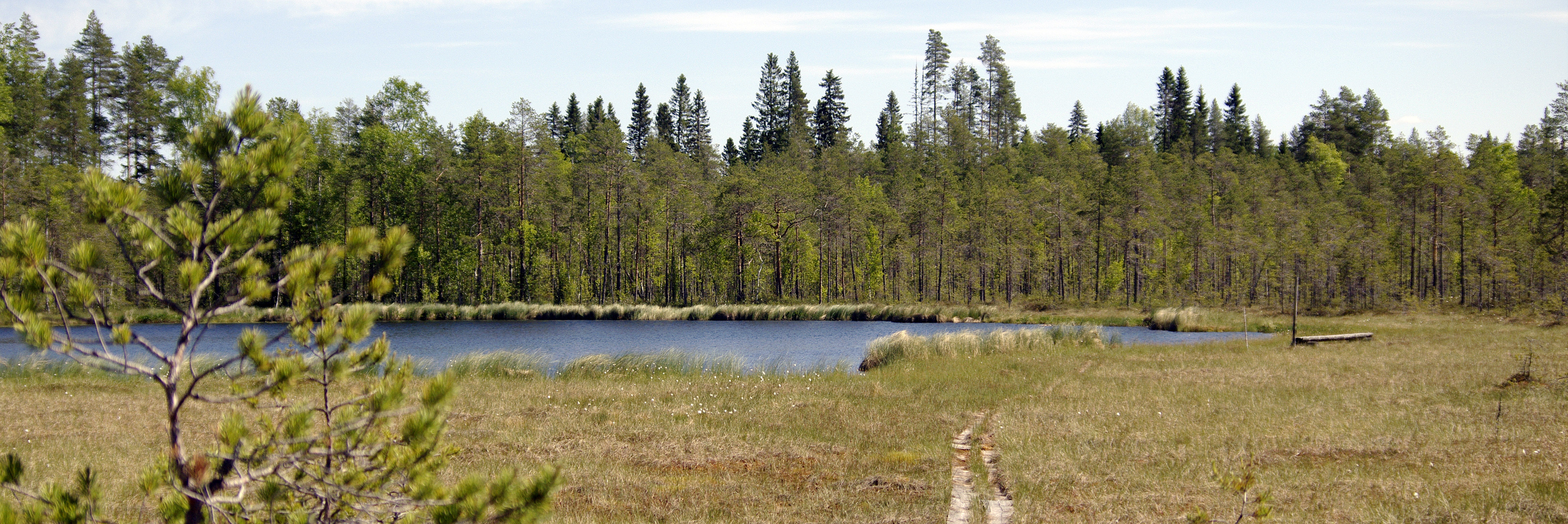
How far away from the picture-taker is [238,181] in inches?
174

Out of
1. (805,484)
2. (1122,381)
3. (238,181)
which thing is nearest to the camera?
(238,181)

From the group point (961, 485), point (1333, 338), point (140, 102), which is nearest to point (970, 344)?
point (1333, 338)

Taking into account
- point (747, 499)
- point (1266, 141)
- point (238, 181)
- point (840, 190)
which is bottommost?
point (747, 499)

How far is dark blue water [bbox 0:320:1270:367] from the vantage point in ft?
99.5

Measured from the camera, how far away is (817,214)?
64.1 meters

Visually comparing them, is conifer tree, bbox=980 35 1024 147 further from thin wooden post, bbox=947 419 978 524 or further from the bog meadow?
thin wooden post, bbox=947 419 978 524

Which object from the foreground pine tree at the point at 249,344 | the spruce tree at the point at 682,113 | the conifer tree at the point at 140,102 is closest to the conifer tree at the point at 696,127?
the spruce tree at the point at 682,113

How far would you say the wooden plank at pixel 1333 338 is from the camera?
26.6 meters

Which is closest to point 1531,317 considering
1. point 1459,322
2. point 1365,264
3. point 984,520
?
point 1459,322

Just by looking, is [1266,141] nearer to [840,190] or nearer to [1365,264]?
[1365,264]

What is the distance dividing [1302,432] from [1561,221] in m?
49.1

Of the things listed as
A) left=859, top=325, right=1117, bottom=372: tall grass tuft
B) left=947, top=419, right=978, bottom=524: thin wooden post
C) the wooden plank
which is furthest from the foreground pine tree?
the wooden plank

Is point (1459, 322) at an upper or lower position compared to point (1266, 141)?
lower

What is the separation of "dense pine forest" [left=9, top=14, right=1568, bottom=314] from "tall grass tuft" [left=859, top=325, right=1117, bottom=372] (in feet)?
99.0
